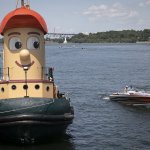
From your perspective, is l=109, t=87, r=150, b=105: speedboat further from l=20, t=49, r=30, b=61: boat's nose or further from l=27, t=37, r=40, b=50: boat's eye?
l=20, t=49, r=30, b=61: boat's nose

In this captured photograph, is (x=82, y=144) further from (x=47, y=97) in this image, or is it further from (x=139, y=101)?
(x=139, y=101)

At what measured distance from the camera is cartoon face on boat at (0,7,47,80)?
17.7m

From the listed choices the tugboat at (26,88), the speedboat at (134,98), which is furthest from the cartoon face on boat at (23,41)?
the speedboat at (134,98)

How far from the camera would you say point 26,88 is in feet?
57.9

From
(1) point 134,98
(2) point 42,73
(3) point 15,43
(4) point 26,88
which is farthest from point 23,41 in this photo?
(1) point 134,98

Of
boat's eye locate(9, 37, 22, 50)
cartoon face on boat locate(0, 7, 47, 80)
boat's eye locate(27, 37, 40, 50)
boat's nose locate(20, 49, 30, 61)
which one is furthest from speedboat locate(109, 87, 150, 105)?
boat's nose locate(20, 49, 30, 61)

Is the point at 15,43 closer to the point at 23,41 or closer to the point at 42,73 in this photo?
the point at 23,41

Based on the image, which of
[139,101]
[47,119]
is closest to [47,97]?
[47,119]

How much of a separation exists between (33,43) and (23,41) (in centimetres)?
47

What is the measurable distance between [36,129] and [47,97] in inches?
60.2

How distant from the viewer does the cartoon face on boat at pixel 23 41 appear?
17688 millimetres

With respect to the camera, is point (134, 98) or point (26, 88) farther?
point (134, 98)

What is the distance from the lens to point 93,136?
68.6ft

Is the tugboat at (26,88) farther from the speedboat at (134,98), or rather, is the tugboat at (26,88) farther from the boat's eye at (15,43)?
the speedboat at (134,98)
